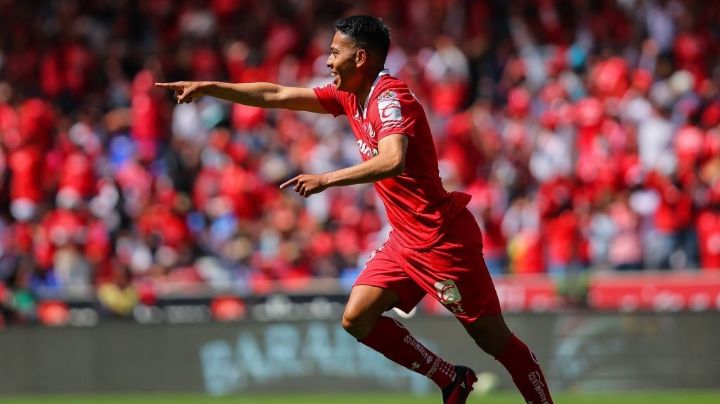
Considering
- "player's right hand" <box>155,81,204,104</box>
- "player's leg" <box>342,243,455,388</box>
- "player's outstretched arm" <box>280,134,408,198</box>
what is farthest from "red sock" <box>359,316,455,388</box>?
"player's right hand" <box>155,81,204,104</box>

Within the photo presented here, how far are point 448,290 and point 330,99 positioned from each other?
1.37 metres

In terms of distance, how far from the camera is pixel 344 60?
7355 mm

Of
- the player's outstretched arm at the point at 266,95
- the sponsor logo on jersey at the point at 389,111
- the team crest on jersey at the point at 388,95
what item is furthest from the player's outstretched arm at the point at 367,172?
the player's outstretched arm at the point at 266,95

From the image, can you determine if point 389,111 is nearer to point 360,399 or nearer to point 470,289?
point 470,289

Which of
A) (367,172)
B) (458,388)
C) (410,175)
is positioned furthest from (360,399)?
(367,172)

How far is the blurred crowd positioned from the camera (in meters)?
14.5

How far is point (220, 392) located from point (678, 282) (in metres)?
4.75

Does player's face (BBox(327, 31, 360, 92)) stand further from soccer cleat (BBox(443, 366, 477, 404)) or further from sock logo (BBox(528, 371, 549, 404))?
sock logo (BBox(528, 371, 549, 404))

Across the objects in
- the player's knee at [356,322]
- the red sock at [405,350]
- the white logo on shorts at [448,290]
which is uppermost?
the white logo on shorts at [448,290]

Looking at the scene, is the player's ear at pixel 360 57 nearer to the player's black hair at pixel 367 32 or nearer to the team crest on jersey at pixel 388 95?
the player's black hair at pixel 367 32

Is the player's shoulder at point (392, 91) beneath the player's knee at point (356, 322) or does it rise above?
above

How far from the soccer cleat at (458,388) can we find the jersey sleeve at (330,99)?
5.53ft

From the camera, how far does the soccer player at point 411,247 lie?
735cm

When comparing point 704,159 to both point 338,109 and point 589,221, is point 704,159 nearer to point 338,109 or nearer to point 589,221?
point 589,221
